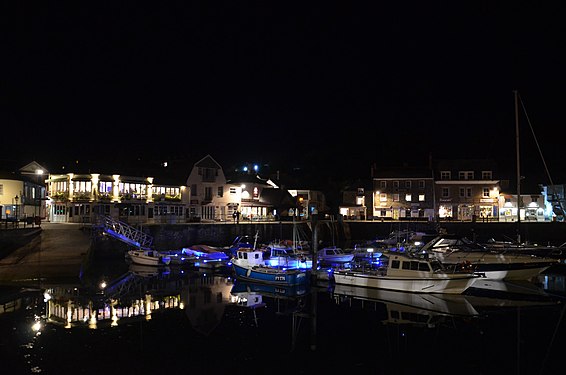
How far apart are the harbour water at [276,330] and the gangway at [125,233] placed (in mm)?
14067

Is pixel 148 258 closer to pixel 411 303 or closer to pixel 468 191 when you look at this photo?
pixel 411 303

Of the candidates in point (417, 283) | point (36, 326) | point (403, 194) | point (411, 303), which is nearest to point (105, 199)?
point (36, 326)

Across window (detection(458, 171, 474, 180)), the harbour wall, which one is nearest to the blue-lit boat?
the harbour wall

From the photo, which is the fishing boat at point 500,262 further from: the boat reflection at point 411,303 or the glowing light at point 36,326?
the glowing light at point 36,326

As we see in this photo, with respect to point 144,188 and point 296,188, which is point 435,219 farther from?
point 144,188

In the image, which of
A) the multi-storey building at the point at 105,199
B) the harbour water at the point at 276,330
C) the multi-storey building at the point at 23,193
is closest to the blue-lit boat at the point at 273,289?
the harbour water at the point at 276,330

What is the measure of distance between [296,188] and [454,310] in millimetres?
60936

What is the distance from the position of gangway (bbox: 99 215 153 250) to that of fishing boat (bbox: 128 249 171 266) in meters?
1.95

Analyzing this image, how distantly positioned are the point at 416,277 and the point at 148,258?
24628mm

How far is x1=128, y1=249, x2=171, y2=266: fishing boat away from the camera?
44844mm

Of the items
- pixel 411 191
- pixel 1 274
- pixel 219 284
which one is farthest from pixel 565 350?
pixel 411 191

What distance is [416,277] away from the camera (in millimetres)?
31328

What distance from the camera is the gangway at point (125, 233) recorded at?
48.2 metres

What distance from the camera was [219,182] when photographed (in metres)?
73.6
